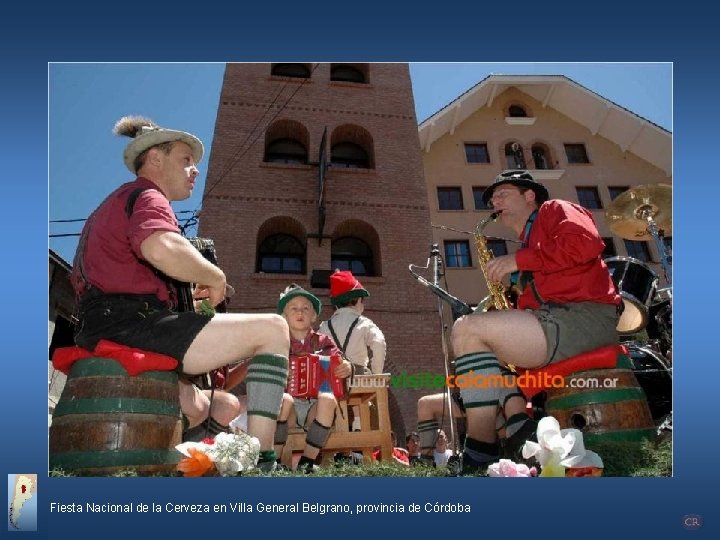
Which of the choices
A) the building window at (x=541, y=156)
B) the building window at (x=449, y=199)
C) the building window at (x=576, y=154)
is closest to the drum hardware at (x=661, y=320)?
the building window at (x=449, y=199)

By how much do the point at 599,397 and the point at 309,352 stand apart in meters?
2.11

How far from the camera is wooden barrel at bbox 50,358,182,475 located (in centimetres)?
223

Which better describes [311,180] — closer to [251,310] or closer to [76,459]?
[251,310]

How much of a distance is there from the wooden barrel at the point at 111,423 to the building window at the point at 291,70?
937 centimetres

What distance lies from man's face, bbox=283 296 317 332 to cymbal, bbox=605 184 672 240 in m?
3.94

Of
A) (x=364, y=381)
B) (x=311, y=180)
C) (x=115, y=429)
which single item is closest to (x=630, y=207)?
(x=364, y=381)

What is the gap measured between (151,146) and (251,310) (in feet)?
19.7

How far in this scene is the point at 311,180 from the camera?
9.91 metres

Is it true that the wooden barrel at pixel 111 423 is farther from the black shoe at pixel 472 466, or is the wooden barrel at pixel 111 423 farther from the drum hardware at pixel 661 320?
the drum hardware at pixel 661 320

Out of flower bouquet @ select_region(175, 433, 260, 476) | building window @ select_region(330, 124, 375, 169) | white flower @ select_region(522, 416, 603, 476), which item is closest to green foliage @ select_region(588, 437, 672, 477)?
white flower @ select_region(522, 416, 603, 476)

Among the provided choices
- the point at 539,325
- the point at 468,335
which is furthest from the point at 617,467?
the point at 468,335

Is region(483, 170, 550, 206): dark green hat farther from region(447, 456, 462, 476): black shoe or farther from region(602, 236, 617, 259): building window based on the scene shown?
region(602, 236, 617, 259): building window

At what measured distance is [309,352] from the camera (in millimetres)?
4145

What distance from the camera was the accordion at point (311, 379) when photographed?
3842mm
